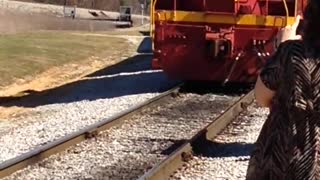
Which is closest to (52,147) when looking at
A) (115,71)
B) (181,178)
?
(181,178)

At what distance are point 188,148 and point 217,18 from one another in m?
6.74

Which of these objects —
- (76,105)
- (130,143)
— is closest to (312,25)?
(130,143)

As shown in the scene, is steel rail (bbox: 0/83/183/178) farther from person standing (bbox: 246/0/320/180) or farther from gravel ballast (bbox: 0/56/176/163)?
person standing (bbox: 246/0/320/180)

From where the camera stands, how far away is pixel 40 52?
2438 centimetres

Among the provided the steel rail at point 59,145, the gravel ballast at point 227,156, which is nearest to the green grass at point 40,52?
the steel rail at point 59,145

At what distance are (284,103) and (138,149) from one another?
22.3ft

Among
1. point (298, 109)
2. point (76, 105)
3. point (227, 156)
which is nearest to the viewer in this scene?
point (298, 109)

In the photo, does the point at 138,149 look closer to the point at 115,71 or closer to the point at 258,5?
the point at 258,5

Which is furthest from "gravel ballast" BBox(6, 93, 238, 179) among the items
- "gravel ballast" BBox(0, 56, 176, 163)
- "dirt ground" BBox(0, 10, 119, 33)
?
"dirt ground" BBox(0, 10, 119, 33)

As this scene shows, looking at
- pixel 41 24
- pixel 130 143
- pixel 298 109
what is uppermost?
pixel 298 109

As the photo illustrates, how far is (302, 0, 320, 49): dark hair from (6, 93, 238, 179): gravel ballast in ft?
17.2

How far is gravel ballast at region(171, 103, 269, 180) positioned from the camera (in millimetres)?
8094

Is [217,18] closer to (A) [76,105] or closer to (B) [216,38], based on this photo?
(B) [216,38]

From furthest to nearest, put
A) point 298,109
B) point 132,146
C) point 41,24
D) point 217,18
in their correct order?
point 41,24 → point 217,18 → point 132,146 → point 298,109
